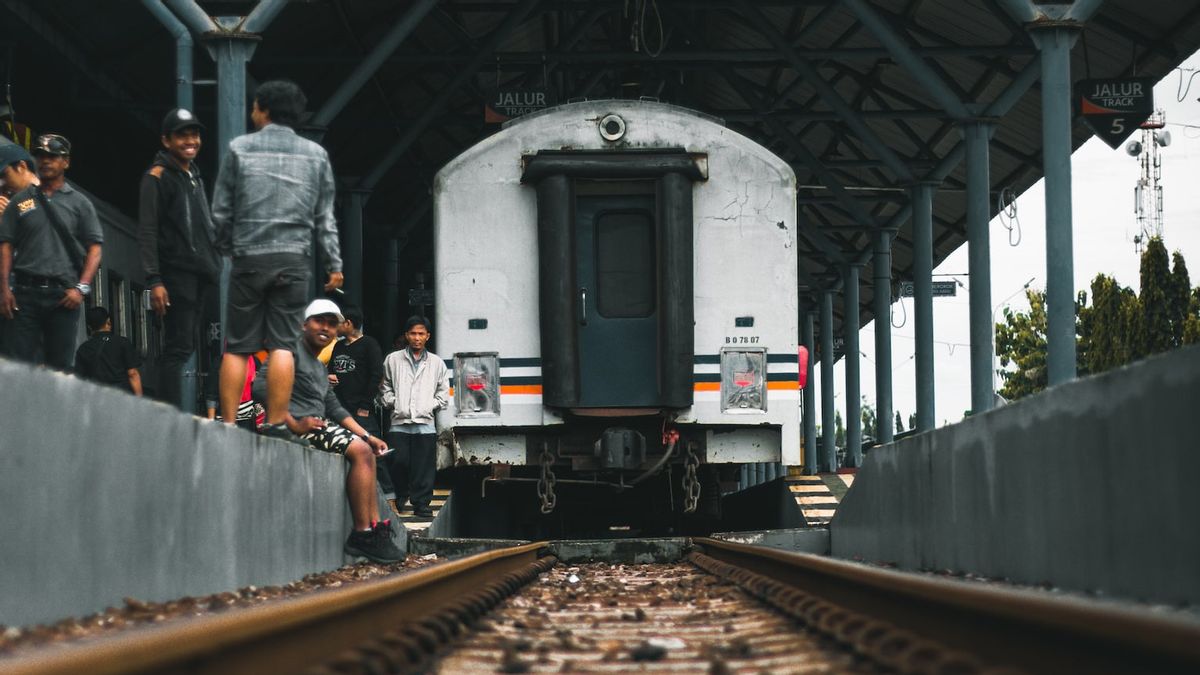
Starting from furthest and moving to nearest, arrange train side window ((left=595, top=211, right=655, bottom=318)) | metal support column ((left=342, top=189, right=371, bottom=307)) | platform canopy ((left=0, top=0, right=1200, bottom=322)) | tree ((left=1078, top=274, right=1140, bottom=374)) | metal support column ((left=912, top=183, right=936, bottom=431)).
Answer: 1. tree ((left=1078, top=274, right=1140, bottom=374))
2. metal support column ((left=912, top=183, right=936, bottom=431))
3. metal support column ((left=342, top=189, right=371, bottom=307))
4. platform canopy ((left=0, top=0, right=1200, bottom=322))
5. train side window ((left=595, top=211, right=655, bottom=318))

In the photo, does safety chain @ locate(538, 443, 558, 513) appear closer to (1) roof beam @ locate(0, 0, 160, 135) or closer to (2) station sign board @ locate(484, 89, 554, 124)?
(1) roof beam @ locate(0, 0, 160, 135)

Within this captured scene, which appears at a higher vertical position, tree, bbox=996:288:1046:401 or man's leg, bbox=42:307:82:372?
tree, bbox=996:288:1046:401

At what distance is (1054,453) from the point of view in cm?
634

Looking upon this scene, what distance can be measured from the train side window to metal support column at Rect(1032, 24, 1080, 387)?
3.35m

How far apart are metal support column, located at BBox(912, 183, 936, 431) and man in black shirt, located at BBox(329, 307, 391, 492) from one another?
1043 cm

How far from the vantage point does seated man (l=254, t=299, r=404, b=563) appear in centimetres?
898

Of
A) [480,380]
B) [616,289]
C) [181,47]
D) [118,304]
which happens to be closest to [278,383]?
[480,380]

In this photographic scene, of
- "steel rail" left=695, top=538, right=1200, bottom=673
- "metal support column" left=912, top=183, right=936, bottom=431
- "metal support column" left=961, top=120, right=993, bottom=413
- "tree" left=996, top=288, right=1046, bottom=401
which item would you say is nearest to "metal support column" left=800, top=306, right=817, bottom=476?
"metal support column" left=912, top=183, right=936, bottom=431

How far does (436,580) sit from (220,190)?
10.3 ft

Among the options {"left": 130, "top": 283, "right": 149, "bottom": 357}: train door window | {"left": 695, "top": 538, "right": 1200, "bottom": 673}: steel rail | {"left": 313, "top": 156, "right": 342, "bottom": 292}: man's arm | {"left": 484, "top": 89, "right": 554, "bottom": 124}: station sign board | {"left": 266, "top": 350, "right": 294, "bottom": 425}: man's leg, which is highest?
{"left": 484, "top": 89, "right": 554, "bottom": 124}: station sign board

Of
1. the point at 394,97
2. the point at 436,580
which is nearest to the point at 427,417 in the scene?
the point at 436,580

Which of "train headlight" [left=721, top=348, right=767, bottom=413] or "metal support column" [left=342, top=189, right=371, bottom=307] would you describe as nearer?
"train headlight" [left=721, top=348, right=767, bottom=413]

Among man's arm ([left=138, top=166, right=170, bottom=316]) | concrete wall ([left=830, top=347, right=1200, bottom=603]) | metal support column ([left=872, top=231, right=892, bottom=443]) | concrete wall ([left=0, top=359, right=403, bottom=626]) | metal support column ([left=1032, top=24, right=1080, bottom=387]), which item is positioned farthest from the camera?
metal support column ([left=872, top=231, right=892, bottom=443])

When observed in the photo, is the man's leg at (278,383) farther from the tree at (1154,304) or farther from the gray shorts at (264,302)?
the tree at (1154,304)
